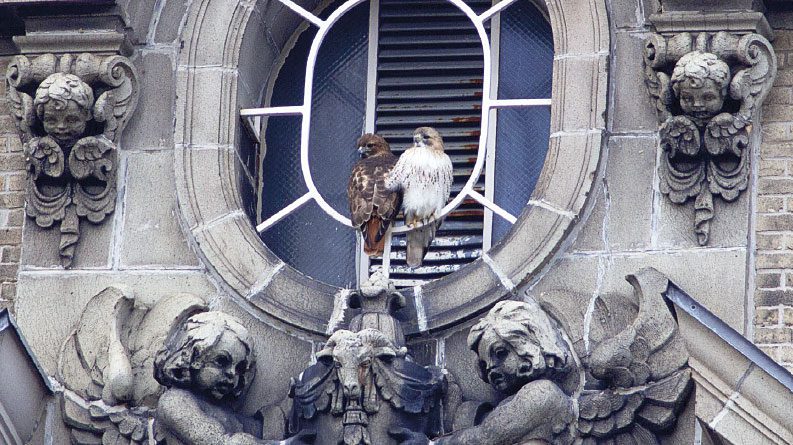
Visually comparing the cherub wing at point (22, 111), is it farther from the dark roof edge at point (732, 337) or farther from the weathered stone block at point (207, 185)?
the dark roof edge at point (732, 337)

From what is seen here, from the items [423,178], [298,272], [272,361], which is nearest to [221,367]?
[272,361]

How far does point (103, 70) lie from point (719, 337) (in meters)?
3.76

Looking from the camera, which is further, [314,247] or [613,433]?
[314,247]

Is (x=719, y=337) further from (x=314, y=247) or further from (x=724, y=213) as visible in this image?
(x=314, y=247)

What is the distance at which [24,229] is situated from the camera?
16250 millimetres

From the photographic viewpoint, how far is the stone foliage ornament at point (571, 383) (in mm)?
14969

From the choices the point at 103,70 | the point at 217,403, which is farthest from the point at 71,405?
the point at 103,70

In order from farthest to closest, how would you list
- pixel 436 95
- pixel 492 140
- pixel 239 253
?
pixel 436 95 → pixel 492 140 → pixel 239 253

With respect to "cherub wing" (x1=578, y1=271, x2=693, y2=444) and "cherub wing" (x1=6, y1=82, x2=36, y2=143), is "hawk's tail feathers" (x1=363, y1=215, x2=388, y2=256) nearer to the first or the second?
"cherub wing" (x1=578, y1=271, x2=693, y2=444)

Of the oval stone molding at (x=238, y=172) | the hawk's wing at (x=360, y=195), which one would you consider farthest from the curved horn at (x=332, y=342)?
the hawk's wing at (x=360, y=195)

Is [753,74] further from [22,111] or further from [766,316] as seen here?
[22,111]

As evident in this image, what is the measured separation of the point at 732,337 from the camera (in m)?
14.7

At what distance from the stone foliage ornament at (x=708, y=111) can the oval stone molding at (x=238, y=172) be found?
38cm

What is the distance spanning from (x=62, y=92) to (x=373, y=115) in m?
1.73
